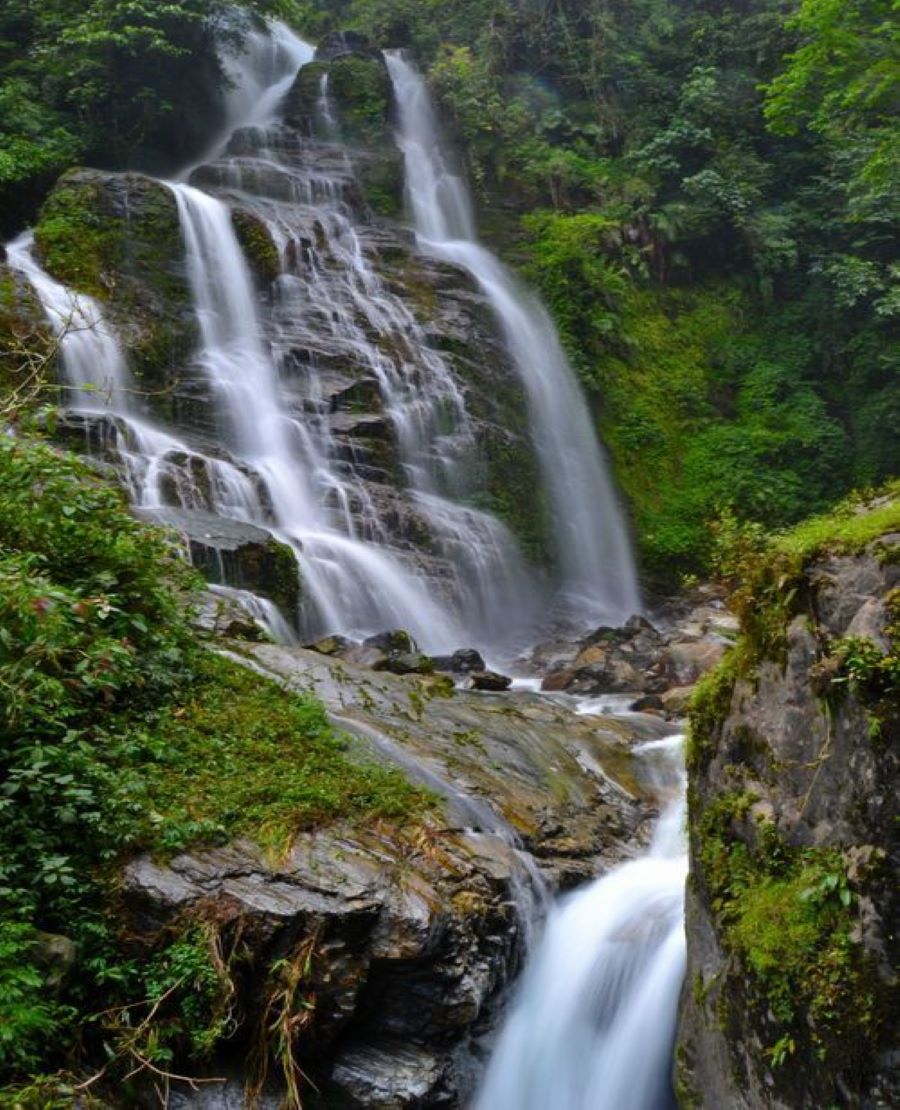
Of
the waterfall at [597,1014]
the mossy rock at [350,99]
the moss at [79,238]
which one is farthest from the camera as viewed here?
the mossy rock at [350,99]

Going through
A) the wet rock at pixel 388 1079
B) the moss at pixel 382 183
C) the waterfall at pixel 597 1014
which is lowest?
the waterfall at pixel 597 1014

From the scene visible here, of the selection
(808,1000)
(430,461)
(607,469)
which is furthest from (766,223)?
(808,1000)

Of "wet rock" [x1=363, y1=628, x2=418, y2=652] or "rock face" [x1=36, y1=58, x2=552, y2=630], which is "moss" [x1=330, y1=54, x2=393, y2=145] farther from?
"wet rock" [x1=363, y1=628, x2=418, y2=652]

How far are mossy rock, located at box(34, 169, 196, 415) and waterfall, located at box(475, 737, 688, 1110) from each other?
10445 millimetres

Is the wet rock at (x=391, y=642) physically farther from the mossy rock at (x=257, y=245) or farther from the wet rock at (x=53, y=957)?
the mossy rock at (x=257, y=245)

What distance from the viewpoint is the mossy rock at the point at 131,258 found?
1405 centimetres

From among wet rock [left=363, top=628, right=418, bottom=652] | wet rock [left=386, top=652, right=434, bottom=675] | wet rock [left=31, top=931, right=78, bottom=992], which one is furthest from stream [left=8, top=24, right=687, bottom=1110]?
wet rock [left=31, top=931, right=78, bottom=992]

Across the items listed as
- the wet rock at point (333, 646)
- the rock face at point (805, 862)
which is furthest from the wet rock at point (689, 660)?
the rock face at point (805, 862)

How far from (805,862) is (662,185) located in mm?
22151

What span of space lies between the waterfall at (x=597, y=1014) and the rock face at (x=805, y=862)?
44 cm

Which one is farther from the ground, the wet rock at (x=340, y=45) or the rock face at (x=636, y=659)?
the wet rock at (x=340, y=45)

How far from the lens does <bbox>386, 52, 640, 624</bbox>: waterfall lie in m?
17.0

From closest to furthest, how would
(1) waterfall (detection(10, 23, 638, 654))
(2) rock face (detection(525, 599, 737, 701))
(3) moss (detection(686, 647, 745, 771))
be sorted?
1. (3) moss (detection(686, 647, 745, 771))
2. (2) rock face (detection(525, 599, 737, 701))
3. (1) waterfall (detection(10, 23, 638, 654))

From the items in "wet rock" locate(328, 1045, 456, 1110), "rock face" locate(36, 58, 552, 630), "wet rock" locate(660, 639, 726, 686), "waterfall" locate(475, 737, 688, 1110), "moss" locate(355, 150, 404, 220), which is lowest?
"wet rock" locate(660, 639, 726, 686)
